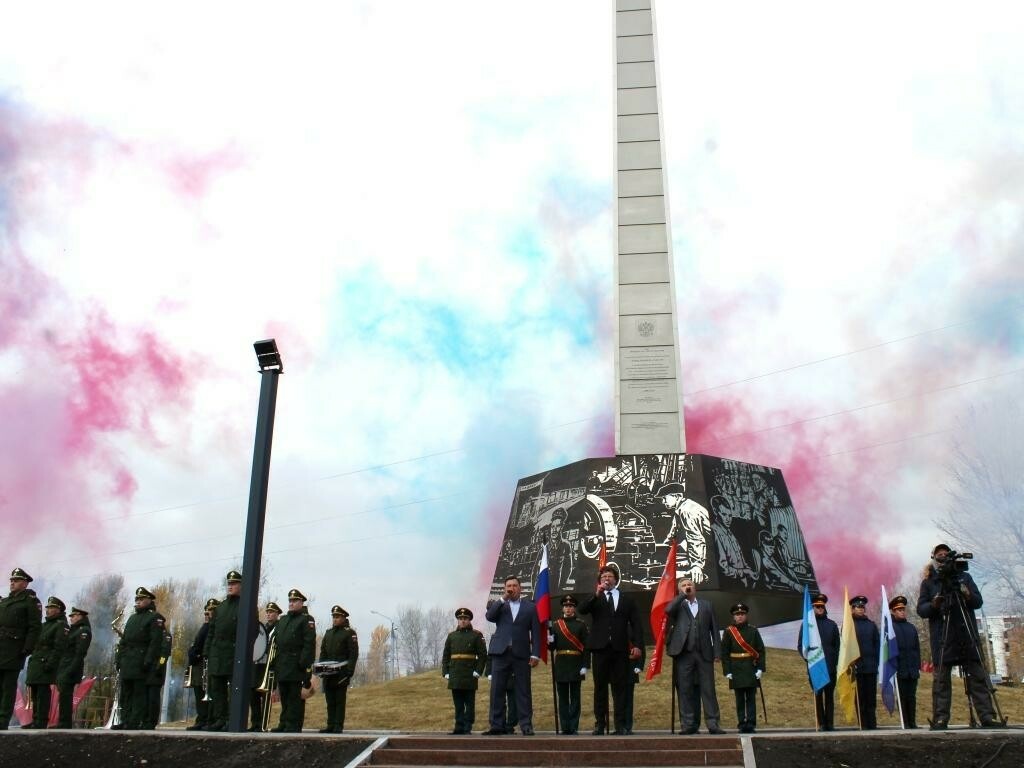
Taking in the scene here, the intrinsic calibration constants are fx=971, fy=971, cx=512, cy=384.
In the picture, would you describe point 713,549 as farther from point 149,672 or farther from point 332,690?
point 149,672

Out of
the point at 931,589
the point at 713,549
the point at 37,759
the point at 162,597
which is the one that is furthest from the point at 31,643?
the point at 162,597

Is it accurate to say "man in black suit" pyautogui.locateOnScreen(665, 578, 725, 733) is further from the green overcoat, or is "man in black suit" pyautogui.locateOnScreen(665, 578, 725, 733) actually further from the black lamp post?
the black lamp post

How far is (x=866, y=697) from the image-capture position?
1159 cm

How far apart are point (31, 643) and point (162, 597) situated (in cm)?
4015

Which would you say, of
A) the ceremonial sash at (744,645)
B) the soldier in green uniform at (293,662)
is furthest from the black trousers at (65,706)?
the ceremonial sash at (744,645)

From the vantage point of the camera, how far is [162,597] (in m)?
48.9

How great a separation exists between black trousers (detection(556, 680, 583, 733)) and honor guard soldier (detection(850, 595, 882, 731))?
132 inches

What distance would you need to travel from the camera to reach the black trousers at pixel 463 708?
414 inches

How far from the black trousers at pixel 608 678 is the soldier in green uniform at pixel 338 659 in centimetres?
283

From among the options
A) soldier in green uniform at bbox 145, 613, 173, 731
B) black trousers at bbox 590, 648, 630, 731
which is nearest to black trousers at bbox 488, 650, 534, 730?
Result: black trousers at bbox 590, 648, 630, 731

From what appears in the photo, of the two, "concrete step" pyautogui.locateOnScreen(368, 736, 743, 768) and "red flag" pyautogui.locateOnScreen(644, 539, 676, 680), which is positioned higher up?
"red flag" pyautogui.locateOnScreen(644, 539, 676, 680)

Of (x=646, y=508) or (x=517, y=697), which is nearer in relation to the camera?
(x=517, y=697)

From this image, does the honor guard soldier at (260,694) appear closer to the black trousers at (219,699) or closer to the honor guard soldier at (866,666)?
the black trousers at (219,699)

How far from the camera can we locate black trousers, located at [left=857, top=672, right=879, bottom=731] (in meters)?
11.4
